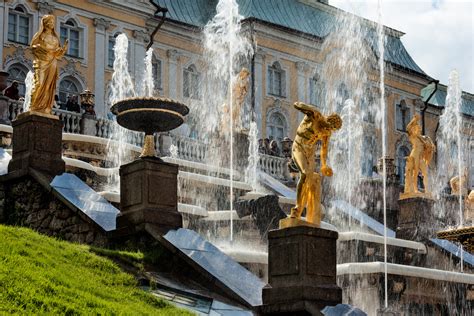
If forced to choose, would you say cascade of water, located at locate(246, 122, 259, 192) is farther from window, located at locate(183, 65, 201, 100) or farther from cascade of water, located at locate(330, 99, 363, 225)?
window, located at locate(183, 65, 201, 100)

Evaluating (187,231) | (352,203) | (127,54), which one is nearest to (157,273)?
(187,231)

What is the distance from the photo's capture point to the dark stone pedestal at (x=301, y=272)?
12812mm

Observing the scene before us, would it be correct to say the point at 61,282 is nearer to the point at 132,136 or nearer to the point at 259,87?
the point at 132,136

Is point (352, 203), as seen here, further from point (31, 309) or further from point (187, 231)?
point (31, 309)

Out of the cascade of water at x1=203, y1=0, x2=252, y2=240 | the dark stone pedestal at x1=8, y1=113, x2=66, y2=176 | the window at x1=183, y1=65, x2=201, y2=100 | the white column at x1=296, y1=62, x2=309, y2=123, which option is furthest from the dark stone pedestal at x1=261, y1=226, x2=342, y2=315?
the white column at x1=296, y1=62, x2=309, y2=123

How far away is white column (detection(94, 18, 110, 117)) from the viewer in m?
40.2

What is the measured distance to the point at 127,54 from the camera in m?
41.2

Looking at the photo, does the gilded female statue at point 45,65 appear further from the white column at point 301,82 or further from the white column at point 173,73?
the white column at point 301,82

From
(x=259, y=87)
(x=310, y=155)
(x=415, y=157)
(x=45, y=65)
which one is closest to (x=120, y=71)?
(x=259, y=87)

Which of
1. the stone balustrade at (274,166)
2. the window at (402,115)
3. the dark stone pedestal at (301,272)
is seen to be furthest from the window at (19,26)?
the dark stone pedestal at (301,272)

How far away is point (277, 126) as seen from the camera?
4772 centimetres

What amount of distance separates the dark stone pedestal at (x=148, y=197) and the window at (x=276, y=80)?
3198 centimetres

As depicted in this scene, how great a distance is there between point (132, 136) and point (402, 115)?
1110 inches

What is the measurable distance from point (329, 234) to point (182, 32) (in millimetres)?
32052
